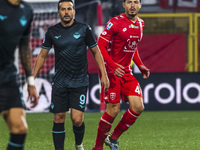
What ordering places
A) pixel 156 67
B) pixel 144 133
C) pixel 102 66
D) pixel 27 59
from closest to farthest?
pixel 27 59 → pixel 102 66 → pixel 144 133 → pixel 156 67

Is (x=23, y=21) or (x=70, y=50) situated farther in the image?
(x=70, y=50)

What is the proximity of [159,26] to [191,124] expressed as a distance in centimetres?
556

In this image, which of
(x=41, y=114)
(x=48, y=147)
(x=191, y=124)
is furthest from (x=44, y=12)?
(x=48, y=147)

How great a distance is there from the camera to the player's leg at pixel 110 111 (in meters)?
7.55

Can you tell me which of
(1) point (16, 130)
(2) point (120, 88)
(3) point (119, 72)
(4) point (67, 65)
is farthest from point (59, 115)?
(1) point (16, 130)

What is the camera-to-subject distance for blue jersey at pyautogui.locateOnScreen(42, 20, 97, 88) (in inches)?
274

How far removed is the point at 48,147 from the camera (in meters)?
8.16

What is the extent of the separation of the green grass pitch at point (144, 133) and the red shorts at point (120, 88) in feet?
2.92

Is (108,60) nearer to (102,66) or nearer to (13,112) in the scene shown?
(102,66)

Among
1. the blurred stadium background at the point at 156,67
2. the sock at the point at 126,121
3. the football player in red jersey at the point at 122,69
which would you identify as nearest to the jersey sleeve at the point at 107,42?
the football player in red jersey at the point at 122,69

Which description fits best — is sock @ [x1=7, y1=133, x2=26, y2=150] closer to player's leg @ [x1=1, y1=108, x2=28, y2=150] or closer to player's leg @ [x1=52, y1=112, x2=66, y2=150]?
player's leg @ [x1=1, y1=108, x2=28, y2=150]

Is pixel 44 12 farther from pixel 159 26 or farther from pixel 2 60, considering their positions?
pixel 2 60

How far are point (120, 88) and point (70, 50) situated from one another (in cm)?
107

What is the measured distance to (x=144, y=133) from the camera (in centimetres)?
993
